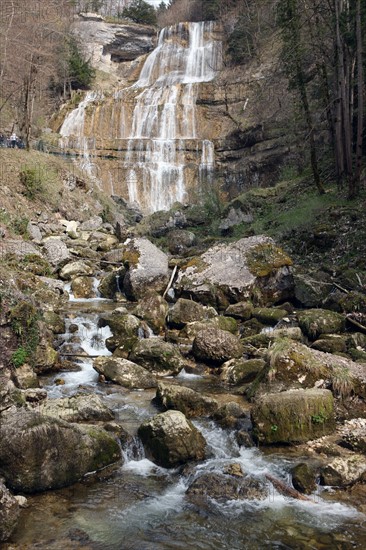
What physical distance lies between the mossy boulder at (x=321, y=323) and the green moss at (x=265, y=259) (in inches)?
100

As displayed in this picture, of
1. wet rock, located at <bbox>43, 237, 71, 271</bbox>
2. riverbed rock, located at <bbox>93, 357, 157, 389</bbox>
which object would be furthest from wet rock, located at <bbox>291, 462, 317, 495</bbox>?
wet rock, located at <bbox>43, 237, 71, 271</bbox>

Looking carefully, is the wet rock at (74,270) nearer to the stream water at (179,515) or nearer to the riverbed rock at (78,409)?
the riverbed rock at (78,409)

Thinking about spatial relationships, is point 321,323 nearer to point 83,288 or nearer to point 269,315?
point 269,315

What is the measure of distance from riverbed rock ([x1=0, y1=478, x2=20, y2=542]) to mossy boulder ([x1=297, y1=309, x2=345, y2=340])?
7378 millimetres

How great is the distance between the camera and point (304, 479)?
217 inches

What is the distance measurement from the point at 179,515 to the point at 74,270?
11.4m

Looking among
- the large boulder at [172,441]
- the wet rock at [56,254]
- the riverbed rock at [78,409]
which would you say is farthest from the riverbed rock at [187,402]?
the wet rock at [56,254]

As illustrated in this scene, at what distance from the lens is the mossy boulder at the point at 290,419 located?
254 inches

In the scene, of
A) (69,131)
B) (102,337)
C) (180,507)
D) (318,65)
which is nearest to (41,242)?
(102,337)

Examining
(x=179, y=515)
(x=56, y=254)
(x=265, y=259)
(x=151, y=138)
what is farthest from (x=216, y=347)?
→ (x=151, y=138)

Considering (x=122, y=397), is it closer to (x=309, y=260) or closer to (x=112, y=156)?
(x=309, y=260)

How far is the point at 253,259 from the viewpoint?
530 inches

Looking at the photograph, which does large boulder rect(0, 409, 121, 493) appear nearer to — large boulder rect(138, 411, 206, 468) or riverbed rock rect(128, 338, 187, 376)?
large boulder rect(138, 411, 206, 468)

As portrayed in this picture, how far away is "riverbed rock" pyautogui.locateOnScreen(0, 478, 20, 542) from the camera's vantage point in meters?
4.37
